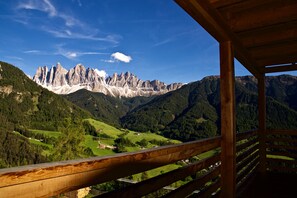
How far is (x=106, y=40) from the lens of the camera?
612 feet

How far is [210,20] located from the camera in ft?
9.62

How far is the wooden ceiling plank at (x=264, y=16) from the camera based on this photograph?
3.22m

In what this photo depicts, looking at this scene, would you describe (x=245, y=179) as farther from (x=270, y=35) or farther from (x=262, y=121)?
(x=270, y=35)

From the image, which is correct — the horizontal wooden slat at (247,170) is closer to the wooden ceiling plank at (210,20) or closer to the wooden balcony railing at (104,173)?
the wooden balcony railing at (104,173)

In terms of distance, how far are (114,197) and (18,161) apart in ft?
205

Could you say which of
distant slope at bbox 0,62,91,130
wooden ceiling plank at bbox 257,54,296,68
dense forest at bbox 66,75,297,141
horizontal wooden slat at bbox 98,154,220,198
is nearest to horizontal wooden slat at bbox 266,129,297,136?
wooden ceiling plank at bbox 257,54,296,68

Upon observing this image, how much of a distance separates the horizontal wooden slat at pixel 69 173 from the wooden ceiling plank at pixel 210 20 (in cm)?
150

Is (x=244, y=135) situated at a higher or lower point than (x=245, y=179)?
higher

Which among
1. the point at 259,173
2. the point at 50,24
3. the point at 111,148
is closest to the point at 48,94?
the point at 111,148

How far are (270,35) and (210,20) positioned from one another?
1846 mm

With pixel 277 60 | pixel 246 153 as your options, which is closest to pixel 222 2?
pixel 277 60

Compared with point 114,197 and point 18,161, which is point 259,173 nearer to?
point 114,197

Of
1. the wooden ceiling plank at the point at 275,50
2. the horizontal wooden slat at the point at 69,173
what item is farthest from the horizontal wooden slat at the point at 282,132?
the horizontal wooden slat at the point at 69,173

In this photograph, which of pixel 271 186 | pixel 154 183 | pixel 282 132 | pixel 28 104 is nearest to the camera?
pixel 154 183
